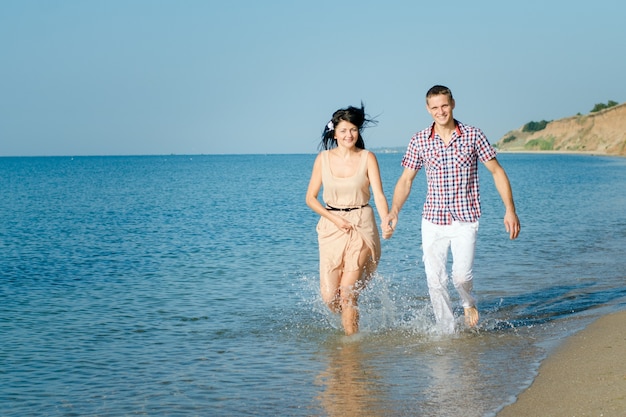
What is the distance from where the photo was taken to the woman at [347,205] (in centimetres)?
761

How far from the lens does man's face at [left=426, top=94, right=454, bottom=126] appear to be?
24.0 ft

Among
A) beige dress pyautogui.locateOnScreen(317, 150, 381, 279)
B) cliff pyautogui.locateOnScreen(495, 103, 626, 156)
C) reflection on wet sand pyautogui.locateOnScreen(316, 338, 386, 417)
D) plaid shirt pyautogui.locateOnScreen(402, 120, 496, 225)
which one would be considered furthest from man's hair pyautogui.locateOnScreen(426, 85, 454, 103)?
cliff pyautogui.locateOnScreen(495, 103, 626, 156)

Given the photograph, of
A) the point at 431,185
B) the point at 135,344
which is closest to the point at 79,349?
the point at 135,344

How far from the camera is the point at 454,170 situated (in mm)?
7402

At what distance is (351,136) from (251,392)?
2.47 m

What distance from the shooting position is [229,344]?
27.7 feet

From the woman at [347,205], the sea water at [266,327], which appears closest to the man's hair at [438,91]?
the woman at [347,205]

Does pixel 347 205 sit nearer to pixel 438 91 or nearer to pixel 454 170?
pixel 454 170

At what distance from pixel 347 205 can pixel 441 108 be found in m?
1.22

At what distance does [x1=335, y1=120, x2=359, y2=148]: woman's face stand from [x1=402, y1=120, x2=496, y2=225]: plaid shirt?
0.59m

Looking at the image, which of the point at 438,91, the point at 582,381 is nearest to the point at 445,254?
the point at 438,91

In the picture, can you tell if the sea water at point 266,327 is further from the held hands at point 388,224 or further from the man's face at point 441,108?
the man's face at point 441,108

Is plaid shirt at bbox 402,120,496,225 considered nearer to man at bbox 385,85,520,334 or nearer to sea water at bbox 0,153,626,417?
man at bbox 385,85,520,334

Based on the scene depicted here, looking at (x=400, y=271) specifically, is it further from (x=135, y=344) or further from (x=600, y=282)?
(x=135, y=344)
